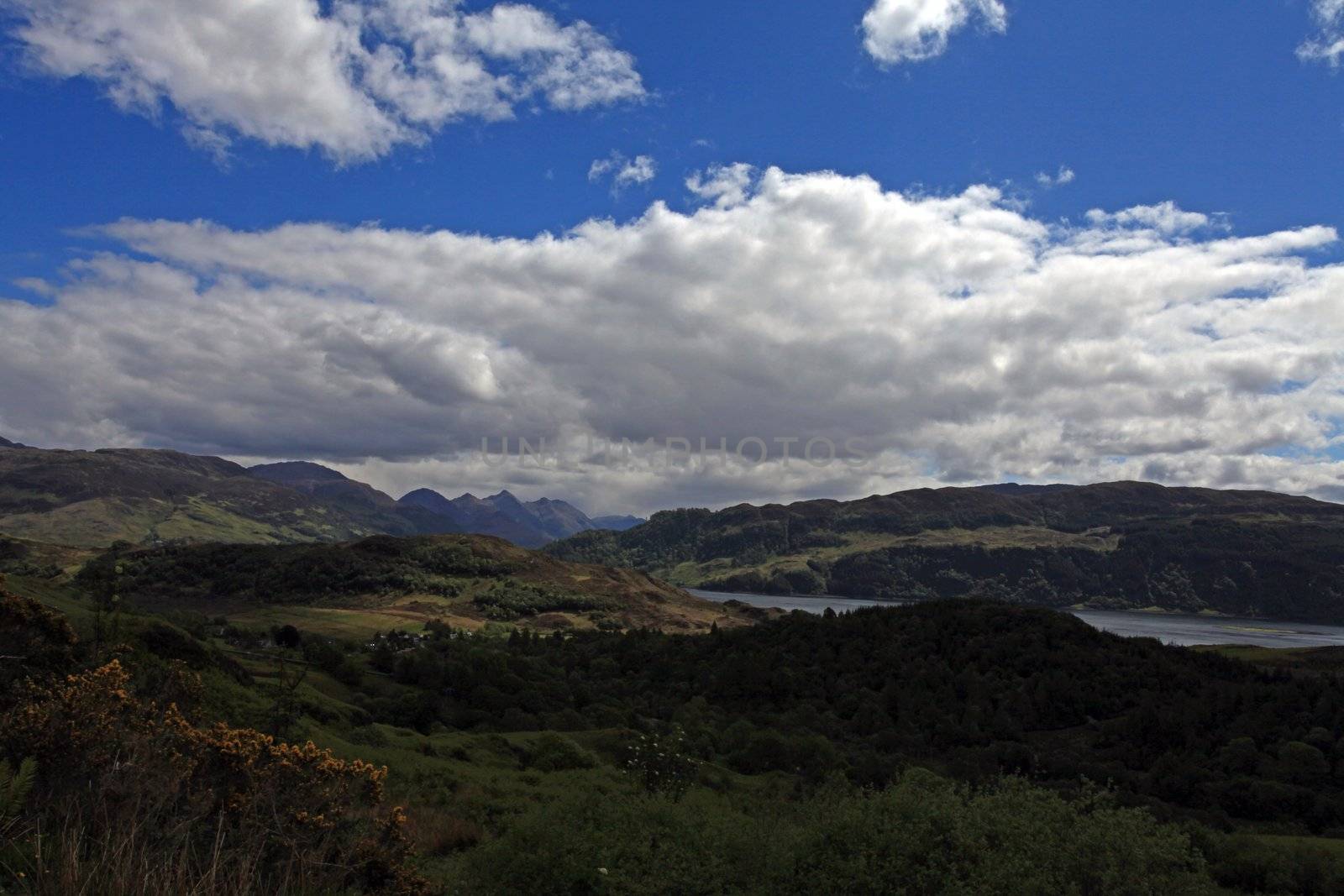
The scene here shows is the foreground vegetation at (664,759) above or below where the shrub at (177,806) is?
below

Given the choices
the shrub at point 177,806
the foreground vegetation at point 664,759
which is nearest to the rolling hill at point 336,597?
the foreground vegetation at point 664,759

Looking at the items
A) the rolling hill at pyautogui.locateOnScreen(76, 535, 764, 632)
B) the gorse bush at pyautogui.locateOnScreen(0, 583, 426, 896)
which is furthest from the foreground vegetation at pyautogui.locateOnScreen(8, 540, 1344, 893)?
the rolling hill at pyautogui.locateOnScreen(76, 535, 764, 632)

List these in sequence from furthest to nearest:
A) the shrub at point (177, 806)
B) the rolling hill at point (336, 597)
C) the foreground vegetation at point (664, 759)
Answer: the rolling hill at point (336, 597) < the foreground vegetation at point (664, 759) < the shrub at point (177, 806)

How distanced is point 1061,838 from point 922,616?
327ft

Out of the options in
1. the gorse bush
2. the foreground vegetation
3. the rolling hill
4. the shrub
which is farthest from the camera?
the rolling hill

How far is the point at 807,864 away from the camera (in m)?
21.1

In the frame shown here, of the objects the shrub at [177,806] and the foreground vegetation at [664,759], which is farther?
the foreground vegetation at [664,759]

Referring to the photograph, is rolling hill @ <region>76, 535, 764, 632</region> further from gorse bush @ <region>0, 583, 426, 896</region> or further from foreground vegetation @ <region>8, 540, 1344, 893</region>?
gorse bush @ <region>0, 583, 426, 896</region>

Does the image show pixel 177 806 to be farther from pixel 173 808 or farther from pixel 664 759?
pixel 664 759

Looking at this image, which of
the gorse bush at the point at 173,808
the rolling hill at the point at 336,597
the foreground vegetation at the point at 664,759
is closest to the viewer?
the gorse bush at the point at 173,808

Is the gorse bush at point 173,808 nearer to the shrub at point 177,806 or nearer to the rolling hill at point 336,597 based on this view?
the shrub at point 177,806

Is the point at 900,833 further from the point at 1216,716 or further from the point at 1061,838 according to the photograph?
the point at 1216,716

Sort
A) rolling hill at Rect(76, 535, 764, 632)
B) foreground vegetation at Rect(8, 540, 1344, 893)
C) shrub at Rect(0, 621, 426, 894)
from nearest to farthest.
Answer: shrub at Rect(0, 621, 426, 894) < foreground vegetation at Rect(8, 540, 1344, 893) < rolling hill at Rect(76, 535, 764, 632)

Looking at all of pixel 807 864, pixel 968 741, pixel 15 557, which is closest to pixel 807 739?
pixel 968 741
